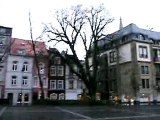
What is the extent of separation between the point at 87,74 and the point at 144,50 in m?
18.6

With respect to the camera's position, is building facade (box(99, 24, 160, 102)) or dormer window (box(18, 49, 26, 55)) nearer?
building facade (box(99, 24, 160, 102))

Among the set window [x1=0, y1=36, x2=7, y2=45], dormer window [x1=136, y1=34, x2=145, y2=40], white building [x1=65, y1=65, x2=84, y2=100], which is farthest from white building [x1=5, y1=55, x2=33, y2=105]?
dormer window [x1=136, y1=34, x2=145, y2=40]

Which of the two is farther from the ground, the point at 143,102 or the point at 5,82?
the point at 5,82

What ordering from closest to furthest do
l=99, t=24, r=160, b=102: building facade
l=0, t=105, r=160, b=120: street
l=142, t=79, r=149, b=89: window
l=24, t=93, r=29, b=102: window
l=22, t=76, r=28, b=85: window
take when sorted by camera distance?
1. l=0, t=105, r=160, b=120: street
2. l=99, t=24, r=160, b=102: building facade
3. l=142, t=79, r=149, b=89: window
4. l=24, t=93, r=29, b=102: window
5. l=22, t=76, r=28, b=85: window

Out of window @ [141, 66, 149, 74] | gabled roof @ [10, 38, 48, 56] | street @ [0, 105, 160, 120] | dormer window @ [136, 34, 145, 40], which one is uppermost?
dormer window @ [136, 34, 145, 40]

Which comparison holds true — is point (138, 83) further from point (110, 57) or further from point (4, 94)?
point (4, 94)

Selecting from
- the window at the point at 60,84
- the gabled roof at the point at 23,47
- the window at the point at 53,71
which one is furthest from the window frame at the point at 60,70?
the gabled roof at the point at 23,47

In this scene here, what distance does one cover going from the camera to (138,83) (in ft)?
179

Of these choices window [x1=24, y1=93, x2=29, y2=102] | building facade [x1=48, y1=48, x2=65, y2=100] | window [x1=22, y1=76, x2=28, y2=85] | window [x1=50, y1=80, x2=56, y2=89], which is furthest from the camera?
window [x1=50, y1=80, x2=56, y2=89]

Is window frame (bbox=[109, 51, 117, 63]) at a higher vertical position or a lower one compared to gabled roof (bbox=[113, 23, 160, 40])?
lower

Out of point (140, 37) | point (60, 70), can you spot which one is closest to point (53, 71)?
point (60, 70)

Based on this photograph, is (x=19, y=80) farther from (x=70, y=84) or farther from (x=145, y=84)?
(x=145, y=84)

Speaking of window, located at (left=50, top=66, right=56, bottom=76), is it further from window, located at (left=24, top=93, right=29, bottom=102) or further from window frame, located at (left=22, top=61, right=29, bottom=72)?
window, located at (left=24, top=93, right=29, bottom=102)

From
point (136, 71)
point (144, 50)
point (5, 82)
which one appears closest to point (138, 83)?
point (136, 71)
